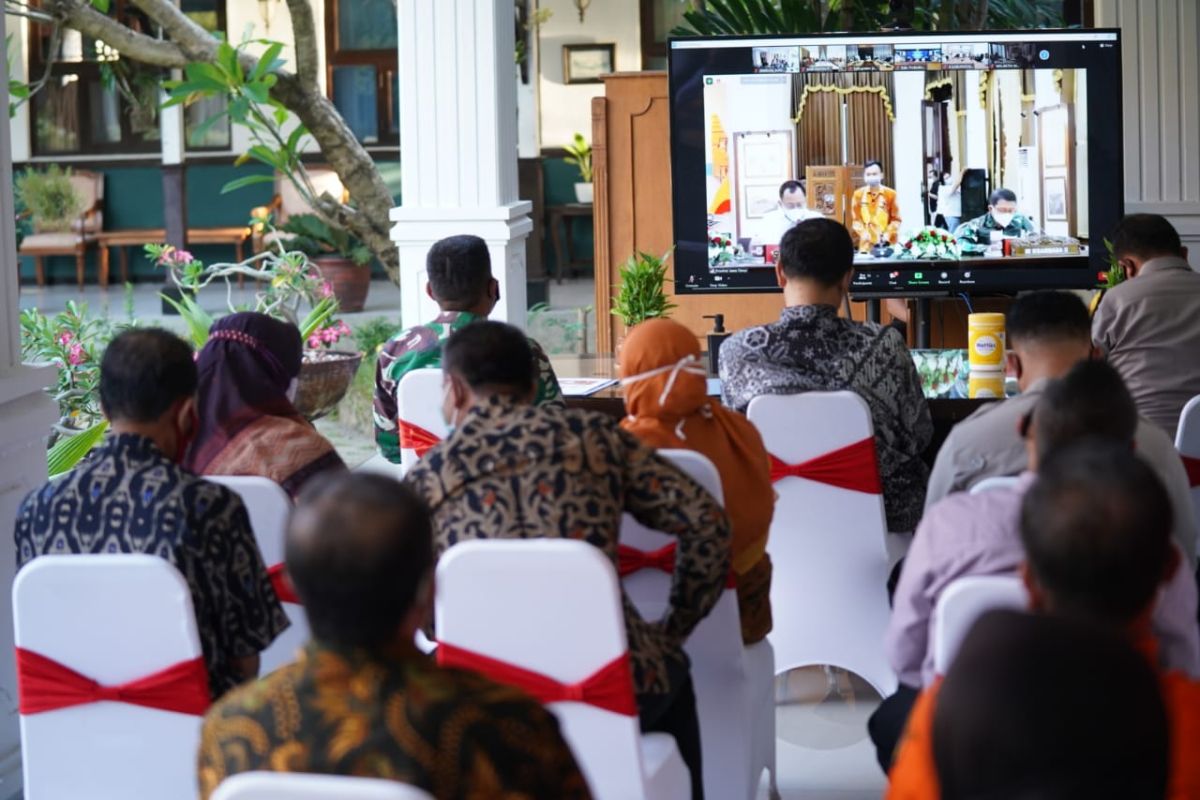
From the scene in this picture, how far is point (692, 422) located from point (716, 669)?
0.45 meters

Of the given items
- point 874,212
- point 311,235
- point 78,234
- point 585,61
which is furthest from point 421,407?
point 78,234

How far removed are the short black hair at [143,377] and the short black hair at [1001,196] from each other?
12.0 feet

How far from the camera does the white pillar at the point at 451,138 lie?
6219mm

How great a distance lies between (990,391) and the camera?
4.19 metres

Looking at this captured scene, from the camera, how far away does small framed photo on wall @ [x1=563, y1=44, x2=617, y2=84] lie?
1522 cm

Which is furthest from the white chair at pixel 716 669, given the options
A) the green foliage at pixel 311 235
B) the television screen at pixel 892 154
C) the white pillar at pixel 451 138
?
the green foliage at pixel 311 235

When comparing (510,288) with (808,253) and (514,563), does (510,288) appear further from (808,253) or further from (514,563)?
(514,563)

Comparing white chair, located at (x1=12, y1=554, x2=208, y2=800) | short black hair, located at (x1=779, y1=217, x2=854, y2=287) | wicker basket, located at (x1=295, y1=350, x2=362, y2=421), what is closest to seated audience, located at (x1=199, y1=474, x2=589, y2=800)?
white chair, located at (x1=12, y1=554, x2=208, y2=800)

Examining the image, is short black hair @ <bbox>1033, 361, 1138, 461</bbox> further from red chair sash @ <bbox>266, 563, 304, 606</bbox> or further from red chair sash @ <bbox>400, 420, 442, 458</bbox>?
red chair sash @ <bbox>400, 420, 442, 458</bbox>

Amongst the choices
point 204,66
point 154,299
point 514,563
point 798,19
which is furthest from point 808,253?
point 154,299

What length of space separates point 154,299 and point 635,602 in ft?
41.6

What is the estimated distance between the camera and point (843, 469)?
350cm

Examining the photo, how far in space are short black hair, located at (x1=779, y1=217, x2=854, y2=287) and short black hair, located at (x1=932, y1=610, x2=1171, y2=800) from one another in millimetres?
2261

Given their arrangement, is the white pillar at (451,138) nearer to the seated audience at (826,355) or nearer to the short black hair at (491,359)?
the seated audience at (826,355)
